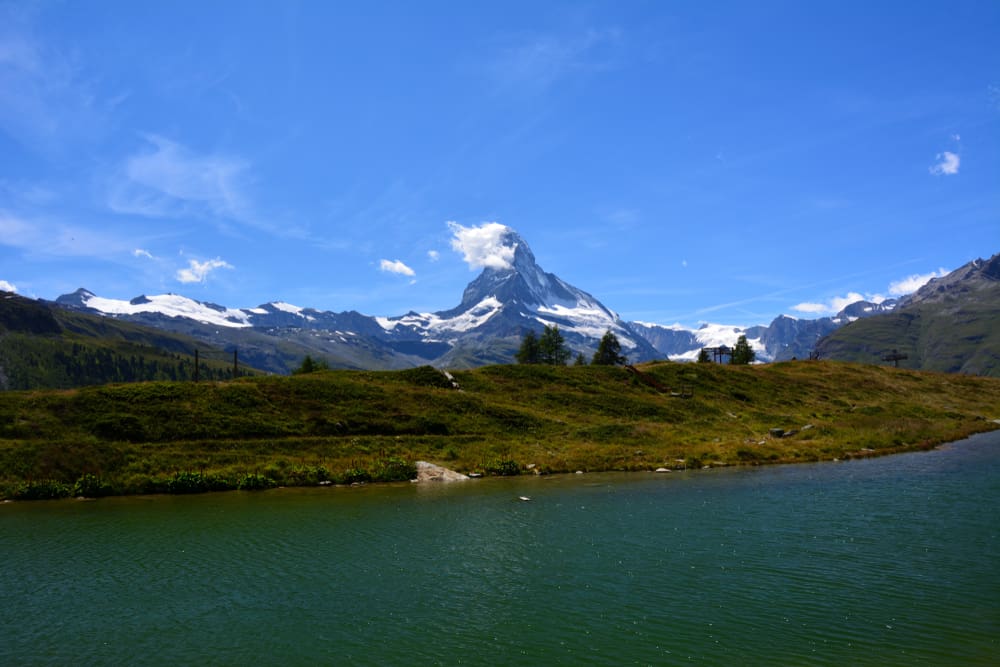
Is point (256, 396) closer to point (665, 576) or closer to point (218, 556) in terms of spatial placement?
point (218, 556)

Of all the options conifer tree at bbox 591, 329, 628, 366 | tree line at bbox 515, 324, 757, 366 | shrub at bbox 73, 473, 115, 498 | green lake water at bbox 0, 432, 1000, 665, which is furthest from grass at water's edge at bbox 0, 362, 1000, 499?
conifer tree at bbox 591, 329, 628, 366

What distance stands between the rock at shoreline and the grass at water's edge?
118 cm

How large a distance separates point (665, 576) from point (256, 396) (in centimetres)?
6086

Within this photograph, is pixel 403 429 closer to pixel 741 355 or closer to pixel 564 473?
pixel 564 473

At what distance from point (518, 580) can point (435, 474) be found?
32265mm

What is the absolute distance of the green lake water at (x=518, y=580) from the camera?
65.4 feet

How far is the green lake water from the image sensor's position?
19938mm

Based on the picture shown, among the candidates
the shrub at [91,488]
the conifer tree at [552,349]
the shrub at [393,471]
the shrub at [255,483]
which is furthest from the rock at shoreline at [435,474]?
the conifer tree at [552,349]

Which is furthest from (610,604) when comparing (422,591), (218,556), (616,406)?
(616,406)

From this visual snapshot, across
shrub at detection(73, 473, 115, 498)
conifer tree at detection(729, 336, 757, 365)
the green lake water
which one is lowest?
the green lake water

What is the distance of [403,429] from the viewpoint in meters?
71.2

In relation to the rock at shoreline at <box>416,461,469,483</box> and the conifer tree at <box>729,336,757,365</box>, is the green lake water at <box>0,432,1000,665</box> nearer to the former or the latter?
the rock at shoreline at <box>416,461,469,483</box>

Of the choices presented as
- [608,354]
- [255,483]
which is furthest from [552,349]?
[255,483]

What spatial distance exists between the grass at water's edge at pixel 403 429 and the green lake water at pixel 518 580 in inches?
359
